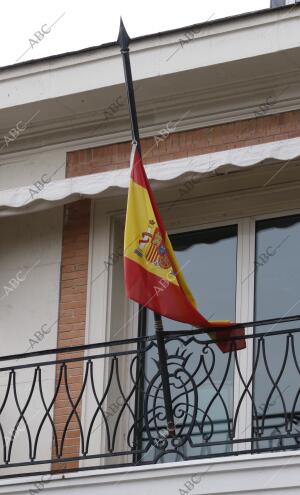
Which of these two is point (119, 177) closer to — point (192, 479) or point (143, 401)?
point (143, 401)

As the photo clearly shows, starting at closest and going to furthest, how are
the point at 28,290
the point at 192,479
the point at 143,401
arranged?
the point at 192,479 < the point at 143,401 < the point at 28,290

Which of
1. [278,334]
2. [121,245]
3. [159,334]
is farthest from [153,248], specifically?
[121,245]

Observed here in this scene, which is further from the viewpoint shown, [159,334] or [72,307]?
[72,307]

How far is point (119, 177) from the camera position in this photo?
11141 mm

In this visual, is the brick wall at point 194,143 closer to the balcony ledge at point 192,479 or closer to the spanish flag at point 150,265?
the spanish flag at point 150,265

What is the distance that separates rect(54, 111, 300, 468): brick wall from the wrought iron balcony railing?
85mm

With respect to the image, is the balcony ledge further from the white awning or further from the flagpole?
the white awning

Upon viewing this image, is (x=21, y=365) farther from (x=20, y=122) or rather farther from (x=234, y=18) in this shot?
(x=234, y=18)

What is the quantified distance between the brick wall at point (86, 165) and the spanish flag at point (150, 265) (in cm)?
136

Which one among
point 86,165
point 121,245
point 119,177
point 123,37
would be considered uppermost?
point 123,37

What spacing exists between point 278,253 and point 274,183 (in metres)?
0.51

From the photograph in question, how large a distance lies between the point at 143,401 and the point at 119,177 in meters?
1.61

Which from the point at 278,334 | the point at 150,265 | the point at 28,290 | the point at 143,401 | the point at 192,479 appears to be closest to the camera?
the point at 192,479

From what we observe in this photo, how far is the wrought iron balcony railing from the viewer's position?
1041 centimetres
